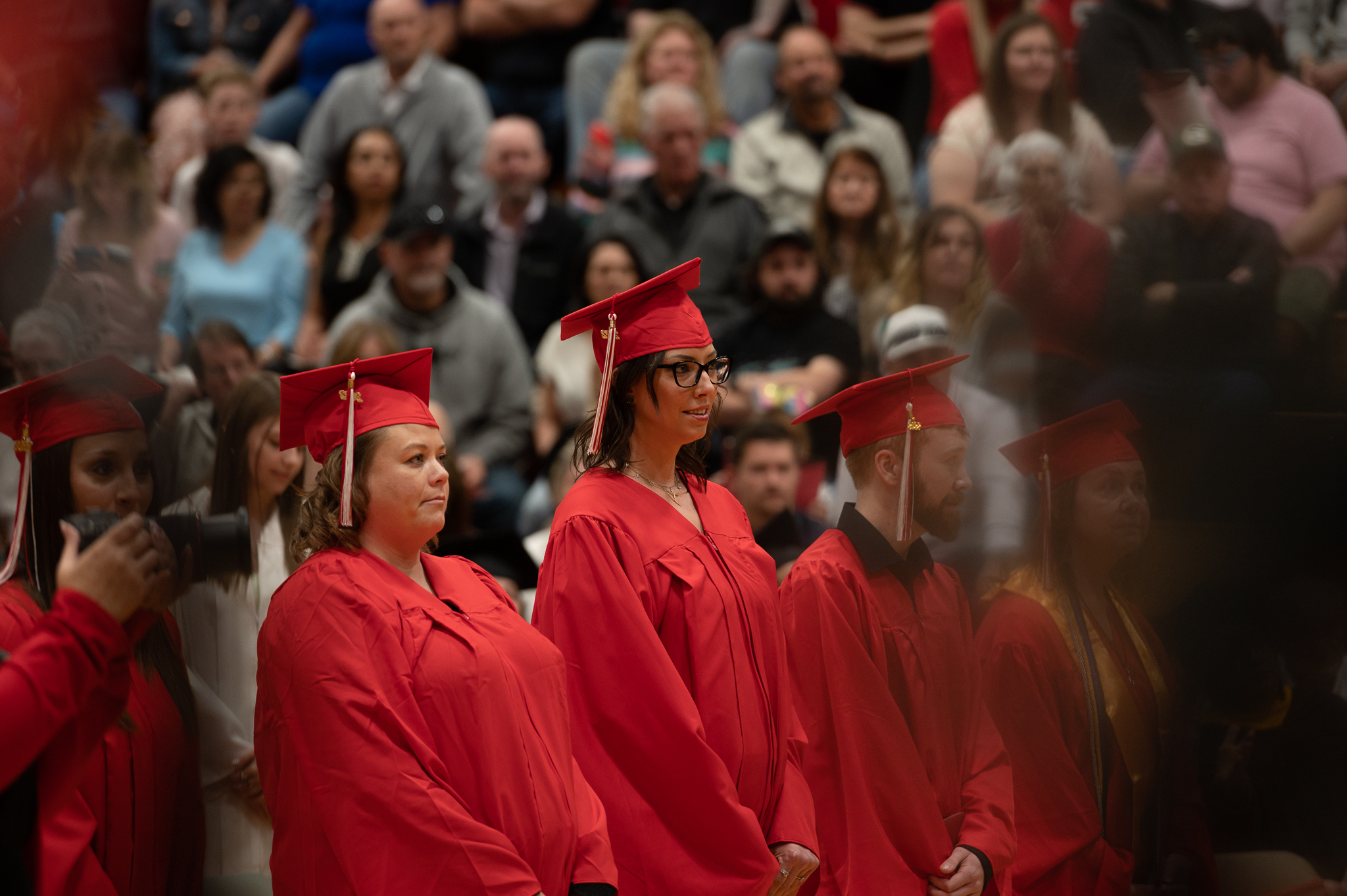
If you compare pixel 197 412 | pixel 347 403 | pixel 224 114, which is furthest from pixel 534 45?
pixel 347 403

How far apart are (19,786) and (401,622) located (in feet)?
2.25

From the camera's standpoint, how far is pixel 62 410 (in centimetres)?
266

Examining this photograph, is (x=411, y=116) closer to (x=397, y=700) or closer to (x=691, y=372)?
(x=691, y=372)

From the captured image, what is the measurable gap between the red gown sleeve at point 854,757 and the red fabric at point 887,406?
1.05 ft

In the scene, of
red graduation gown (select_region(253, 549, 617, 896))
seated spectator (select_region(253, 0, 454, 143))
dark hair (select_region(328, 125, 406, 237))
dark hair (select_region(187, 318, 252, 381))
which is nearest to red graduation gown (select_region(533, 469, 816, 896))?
red graduation gown (select_region(253, 549, 617, 896))

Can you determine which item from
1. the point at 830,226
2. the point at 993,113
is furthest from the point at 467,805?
the point at 830,226

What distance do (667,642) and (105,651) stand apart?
105 centimetres

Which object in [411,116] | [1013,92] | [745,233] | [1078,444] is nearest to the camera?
[1078,444]

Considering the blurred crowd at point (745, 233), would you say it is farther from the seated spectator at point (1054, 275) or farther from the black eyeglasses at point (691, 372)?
the black eyeglasses at point (691, 372)

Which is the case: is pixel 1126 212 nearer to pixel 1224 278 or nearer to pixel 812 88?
pixel 1224 278

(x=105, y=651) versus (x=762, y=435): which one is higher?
(x=105, y=651)

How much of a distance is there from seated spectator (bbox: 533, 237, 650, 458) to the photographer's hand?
271 cm

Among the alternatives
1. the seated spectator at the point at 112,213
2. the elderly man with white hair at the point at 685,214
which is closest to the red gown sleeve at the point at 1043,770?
the seated spectator at the point at 112,213

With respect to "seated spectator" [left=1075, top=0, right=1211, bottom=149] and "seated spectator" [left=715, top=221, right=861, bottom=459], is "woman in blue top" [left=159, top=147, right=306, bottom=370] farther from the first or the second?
"seated spectator" [left=1075, top=0, right=1211, bottom=149]
